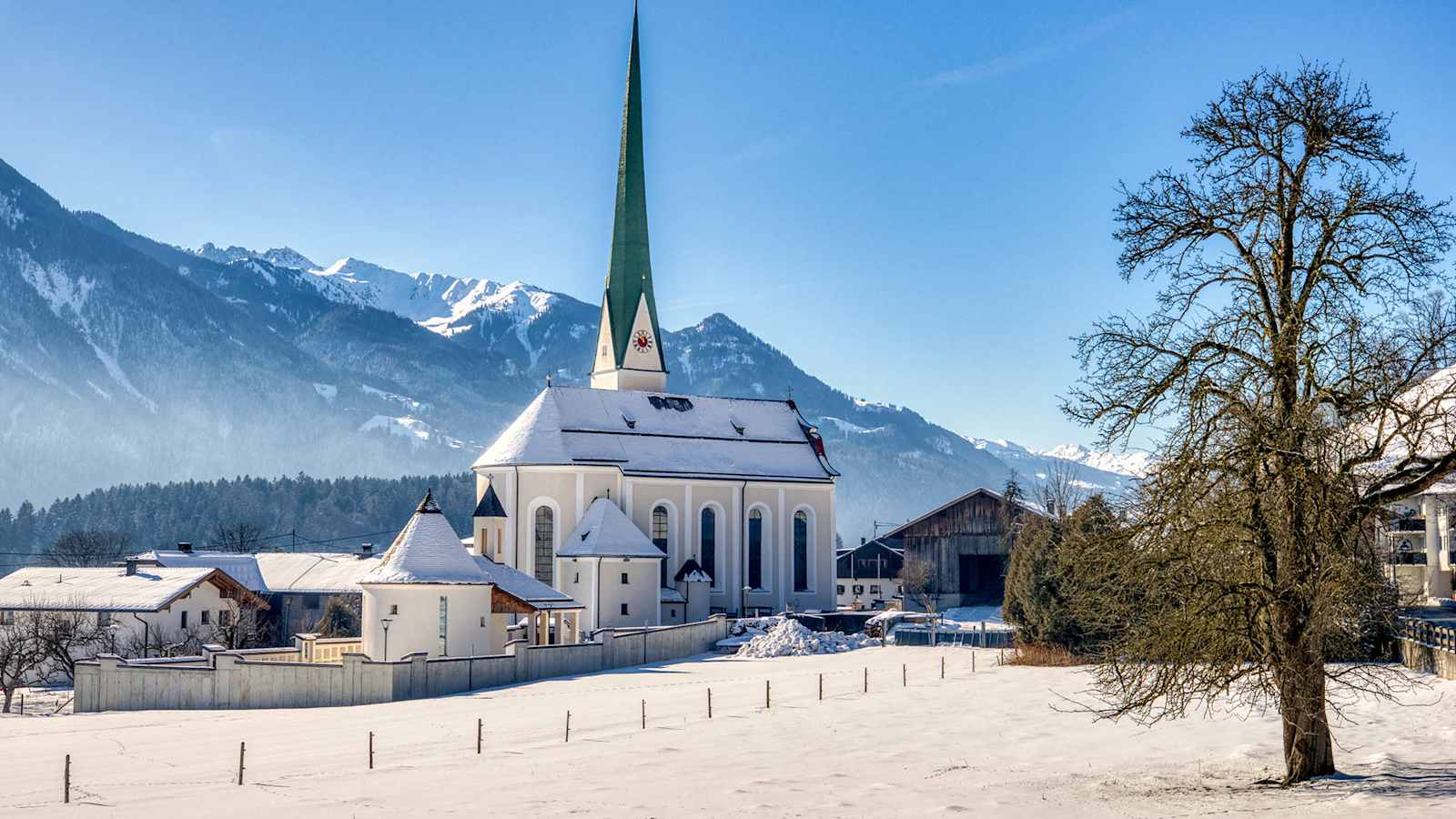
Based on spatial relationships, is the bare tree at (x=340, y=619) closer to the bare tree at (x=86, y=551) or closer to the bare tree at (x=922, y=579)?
the bare tree at (x=922, y=579)

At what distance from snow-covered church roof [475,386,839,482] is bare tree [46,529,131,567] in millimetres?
67249

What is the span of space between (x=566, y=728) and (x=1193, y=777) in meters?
12.2

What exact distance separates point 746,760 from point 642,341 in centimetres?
5851

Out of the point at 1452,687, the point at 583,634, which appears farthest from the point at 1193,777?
the point at 583,634

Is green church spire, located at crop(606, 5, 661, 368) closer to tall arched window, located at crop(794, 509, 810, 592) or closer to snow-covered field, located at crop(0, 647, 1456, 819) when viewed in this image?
tall arched window, located at crop(794, 509, 810, 592)

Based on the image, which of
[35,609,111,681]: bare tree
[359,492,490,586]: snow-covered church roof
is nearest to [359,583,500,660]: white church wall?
[359,492,490,586]: snow-covered church roof

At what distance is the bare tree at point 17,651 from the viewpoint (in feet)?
174

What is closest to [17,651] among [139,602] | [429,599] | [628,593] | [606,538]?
[139,602]

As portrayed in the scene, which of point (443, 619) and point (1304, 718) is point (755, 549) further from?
point (1304, 718)

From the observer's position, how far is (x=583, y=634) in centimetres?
5866

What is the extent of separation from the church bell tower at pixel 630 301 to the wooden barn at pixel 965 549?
683 inches

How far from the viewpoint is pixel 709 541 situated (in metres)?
71.9

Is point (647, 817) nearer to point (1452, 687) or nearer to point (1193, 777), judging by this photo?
point (1193, 777)

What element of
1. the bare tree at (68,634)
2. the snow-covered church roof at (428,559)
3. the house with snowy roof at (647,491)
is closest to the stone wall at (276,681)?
the snow-covered church roof at (428,559)
